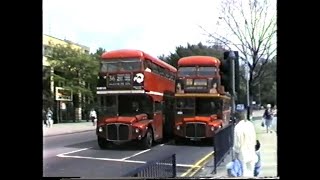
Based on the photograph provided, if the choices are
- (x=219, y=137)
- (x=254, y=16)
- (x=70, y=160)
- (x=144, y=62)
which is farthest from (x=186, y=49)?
(x=70, y=160)

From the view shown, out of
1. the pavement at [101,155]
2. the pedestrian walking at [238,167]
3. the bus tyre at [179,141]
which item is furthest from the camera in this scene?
the bus tyre at [179,141]

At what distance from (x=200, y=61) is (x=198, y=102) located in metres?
0.67

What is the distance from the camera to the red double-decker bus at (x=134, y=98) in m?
6.29

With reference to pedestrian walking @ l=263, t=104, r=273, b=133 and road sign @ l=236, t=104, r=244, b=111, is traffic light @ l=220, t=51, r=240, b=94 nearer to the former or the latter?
road sign @ l=236, t=104, r=244, b=111

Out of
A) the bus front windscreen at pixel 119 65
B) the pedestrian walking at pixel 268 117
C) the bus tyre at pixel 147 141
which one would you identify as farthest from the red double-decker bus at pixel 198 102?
the bus front windscreen at pixel 119 65

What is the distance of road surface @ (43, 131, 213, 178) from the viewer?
5785 mm

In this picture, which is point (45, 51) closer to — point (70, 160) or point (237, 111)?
point (70, 160)

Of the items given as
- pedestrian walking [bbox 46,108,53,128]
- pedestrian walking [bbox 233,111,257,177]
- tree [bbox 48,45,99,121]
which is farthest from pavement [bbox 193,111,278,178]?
pedestrian walking [bbox 46,108,53,128]

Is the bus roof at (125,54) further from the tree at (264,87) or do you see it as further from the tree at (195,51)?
the tree at (264,87)

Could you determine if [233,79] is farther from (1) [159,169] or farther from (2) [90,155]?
(2) [90,155]

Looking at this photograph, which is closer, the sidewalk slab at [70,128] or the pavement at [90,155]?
the pavement at [90,155]
